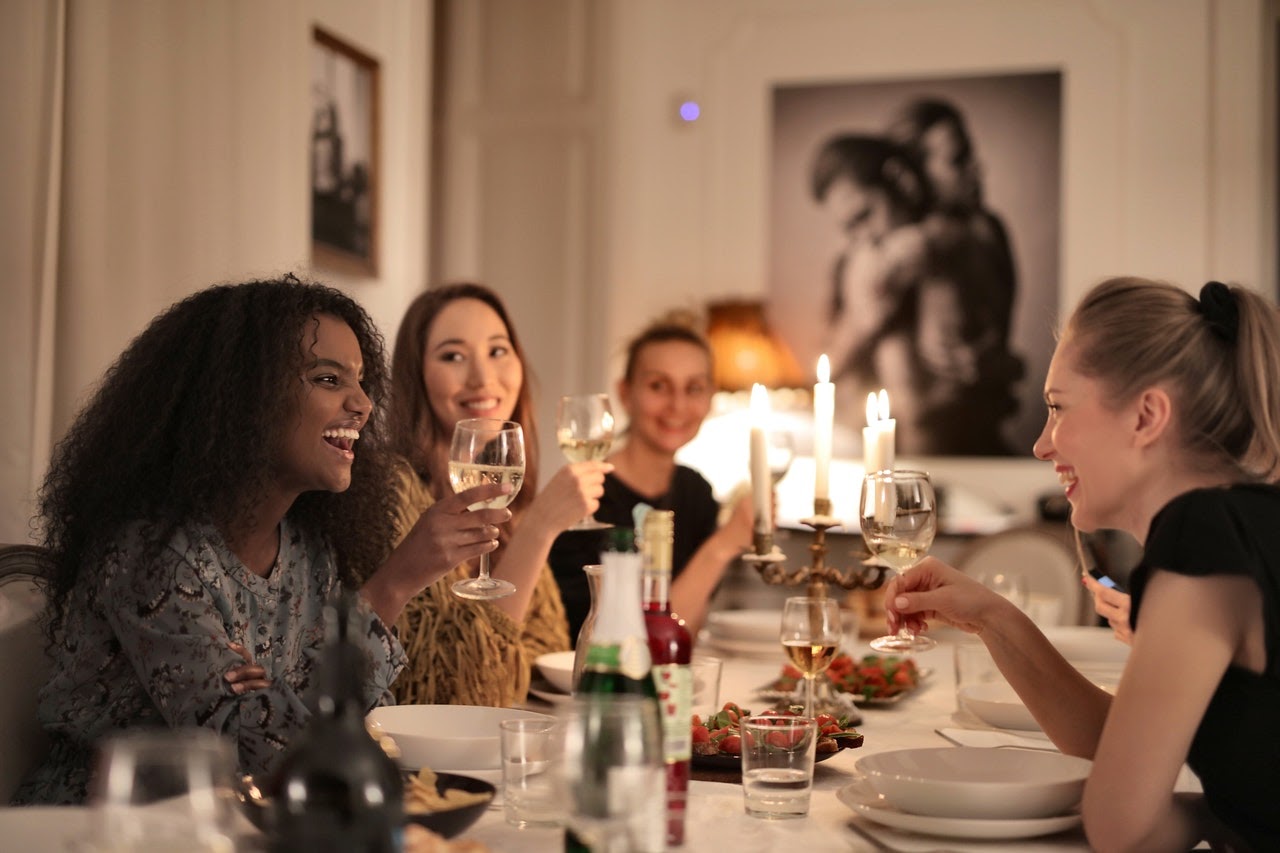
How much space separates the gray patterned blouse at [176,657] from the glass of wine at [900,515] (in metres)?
0.68

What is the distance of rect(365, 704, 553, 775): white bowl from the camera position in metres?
1.48

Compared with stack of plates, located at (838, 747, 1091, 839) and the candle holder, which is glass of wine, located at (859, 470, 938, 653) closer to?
the candle holder

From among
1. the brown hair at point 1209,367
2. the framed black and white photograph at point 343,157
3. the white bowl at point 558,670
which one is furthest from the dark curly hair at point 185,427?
the framed black and white photograph at point 343,157

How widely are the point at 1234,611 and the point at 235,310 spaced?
1.31 m

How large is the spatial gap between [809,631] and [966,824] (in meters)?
0.45

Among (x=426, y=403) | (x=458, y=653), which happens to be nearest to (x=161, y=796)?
(x=458, y=653)

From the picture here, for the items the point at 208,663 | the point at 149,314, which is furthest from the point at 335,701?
the point at 149,314

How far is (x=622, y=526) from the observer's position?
10.3ft

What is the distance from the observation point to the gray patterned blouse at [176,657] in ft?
5.17

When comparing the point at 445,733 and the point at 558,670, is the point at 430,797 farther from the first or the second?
the point at 558,670

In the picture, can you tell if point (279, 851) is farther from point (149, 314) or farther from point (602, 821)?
point (149, 314)

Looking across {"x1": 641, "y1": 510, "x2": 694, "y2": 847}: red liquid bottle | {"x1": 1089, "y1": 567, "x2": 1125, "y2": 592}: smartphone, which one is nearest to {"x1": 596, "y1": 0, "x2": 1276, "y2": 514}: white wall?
{"x1": 1089, "y1": 567, "x2": 1125, "y2": 592}: smartphone

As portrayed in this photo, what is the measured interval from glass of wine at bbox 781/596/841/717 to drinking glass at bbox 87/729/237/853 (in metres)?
0.99

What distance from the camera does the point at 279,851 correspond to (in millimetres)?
946
